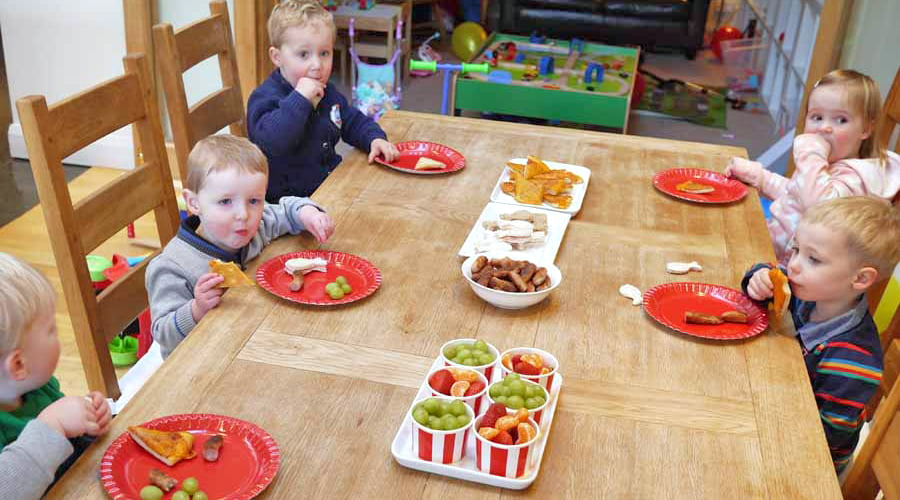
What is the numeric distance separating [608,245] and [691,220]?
27 centimetres

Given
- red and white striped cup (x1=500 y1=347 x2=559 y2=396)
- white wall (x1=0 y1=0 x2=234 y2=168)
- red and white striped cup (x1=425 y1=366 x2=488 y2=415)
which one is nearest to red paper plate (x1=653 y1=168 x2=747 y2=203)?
red and white striped cup (x1=500 y1=347 x2=559 y2=396)

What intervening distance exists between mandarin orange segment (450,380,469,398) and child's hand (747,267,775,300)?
66 cm

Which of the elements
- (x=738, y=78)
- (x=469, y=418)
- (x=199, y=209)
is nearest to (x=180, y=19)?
(x=199, y=209)

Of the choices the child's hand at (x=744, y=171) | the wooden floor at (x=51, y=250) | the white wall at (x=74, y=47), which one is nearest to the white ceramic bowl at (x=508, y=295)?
the child's hand at (x=744, y=171)

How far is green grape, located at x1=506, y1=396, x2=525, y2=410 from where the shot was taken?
118 cm

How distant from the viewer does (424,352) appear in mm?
1423

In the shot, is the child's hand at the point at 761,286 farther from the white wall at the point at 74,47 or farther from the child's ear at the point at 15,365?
the white wall at the point at 74,47

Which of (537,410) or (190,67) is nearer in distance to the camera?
(537,410)

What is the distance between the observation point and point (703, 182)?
2.24m

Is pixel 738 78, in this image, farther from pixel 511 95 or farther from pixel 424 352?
pixel 424 352

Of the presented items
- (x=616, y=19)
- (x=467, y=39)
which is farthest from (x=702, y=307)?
(x=616, y=19)

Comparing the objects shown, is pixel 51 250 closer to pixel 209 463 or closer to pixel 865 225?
pixel 209 463

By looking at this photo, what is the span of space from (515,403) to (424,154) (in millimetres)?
1202

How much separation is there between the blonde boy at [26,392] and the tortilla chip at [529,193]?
3.52ft
